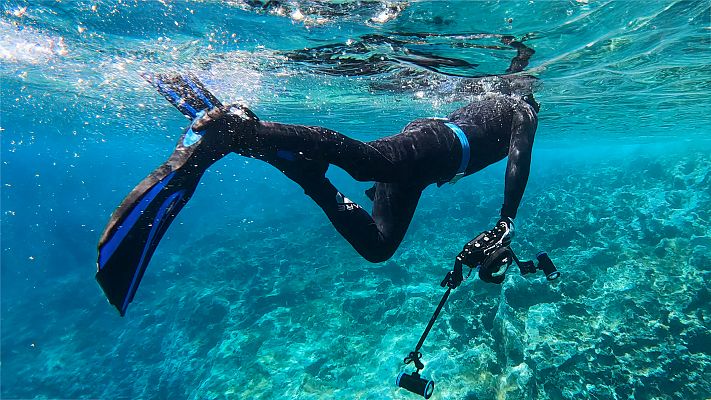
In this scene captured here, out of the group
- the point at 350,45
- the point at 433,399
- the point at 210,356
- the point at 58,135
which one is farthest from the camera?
the point at 58,135

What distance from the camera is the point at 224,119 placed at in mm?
2584

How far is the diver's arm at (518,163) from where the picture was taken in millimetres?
3375

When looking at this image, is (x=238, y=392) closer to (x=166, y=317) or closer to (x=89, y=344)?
(x=166, y=317)

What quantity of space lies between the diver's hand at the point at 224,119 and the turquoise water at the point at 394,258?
5.00 meters

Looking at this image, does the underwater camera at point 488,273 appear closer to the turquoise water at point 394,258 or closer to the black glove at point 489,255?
the black glove at point 489,255

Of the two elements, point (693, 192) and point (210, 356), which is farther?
point (693, 192)

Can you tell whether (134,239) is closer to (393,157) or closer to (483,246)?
(393,157)

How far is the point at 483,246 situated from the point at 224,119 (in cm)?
237

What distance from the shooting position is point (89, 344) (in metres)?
14.2

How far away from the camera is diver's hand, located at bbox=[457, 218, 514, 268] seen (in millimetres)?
2873

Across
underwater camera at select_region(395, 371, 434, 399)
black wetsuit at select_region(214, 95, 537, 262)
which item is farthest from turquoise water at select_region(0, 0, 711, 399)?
underwater camera at select_region(395, 371, 434, 399)

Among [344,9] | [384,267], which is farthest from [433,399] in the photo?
[344,9]

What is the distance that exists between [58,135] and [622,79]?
45673 millimetres

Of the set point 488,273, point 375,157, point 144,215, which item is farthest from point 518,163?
point 144,215
